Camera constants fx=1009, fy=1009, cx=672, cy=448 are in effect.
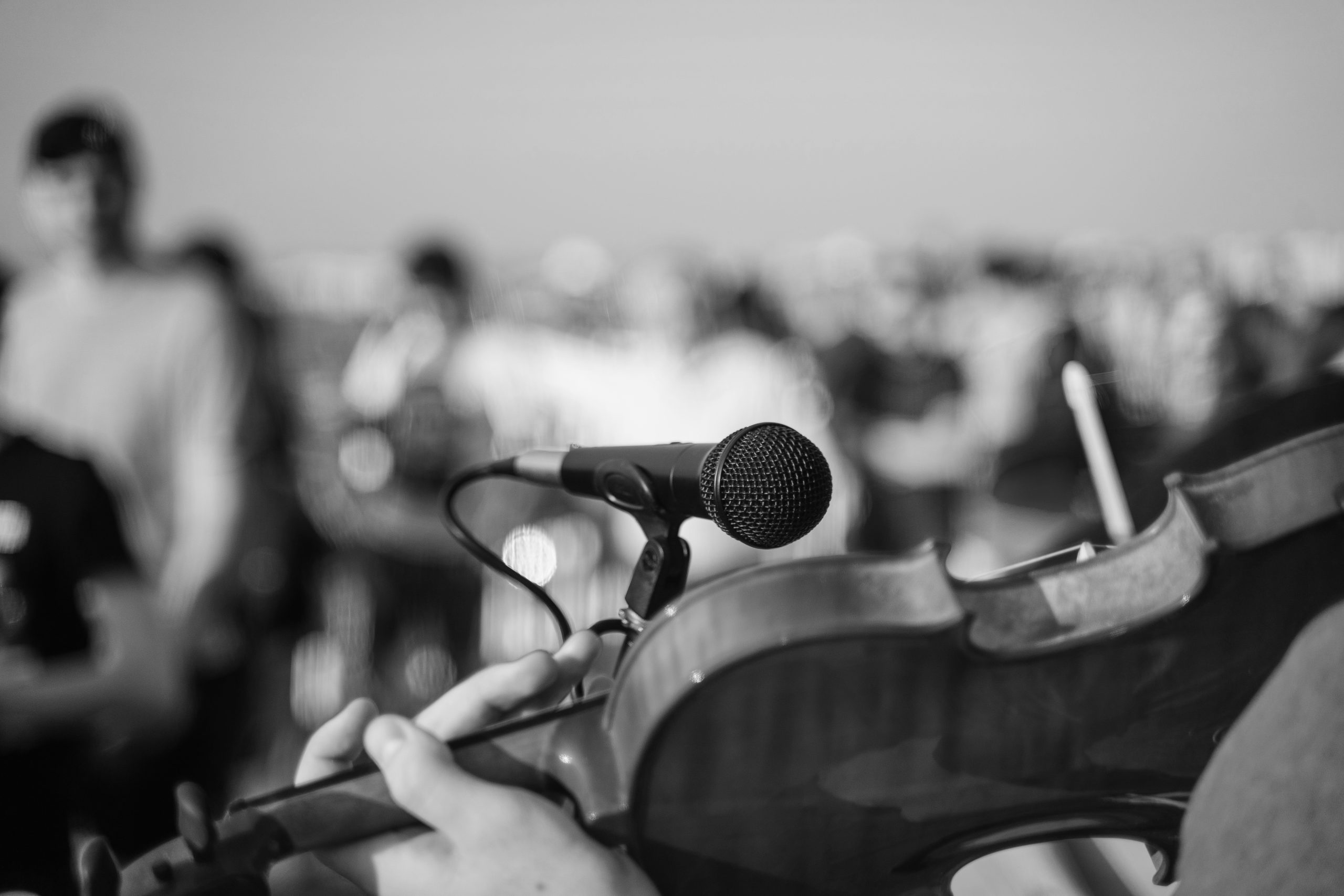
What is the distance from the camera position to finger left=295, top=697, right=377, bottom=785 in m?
0.76

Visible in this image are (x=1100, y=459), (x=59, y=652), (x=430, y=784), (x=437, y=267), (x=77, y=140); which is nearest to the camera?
(x=430, y=784)

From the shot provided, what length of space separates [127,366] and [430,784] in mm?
1845

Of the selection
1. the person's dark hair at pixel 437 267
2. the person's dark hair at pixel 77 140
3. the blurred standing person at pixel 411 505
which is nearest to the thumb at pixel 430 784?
the person's dark hair at pixel 77 140

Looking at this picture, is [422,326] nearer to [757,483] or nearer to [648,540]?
[648,540]

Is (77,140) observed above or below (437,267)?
above

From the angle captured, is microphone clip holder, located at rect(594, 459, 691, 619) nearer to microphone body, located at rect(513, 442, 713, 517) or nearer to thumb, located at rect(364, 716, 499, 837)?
microphone body, located at rect(513, 442, 713, 517)

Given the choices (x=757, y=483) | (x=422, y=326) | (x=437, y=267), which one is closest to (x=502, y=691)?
(x=757, y=483)

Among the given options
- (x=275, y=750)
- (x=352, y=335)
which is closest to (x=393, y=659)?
(x=275, y=750)

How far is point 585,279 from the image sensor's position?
20.5 ft

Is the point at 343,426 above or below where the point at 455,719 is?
below

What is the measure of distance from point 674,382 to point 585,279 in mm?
2771

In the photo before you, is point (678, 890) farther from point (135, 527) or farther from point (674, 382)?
point (674, 382)

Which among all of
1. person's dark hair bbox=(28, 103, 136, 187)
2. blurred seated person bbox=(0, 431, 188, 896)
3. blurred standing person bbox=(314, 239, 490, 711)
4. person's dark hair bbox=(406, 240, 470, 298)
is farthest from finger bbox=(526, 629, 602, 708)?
person's dark hair bbox=(406, 240, 470, 298)

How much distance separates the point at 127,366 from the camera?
214cm
